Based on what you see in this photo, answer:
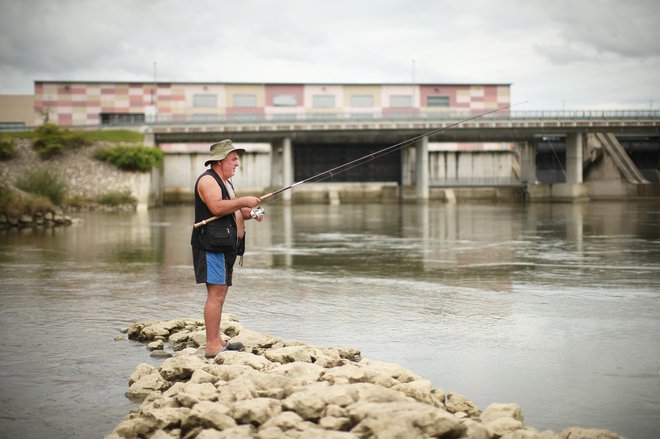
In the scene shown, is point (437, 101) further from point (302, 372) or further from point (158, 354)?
point (302, 372)

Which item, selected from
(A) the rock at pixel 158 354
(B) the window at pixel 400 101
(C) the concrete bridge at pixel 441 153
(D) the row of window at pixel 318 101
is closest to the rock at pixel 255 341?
(A) the rock at pixel 158 354

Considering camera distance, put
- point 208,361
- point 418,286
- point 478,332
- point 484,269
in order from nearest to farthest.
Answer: point 208,361
point 478,332
point 418,286
point 484,269

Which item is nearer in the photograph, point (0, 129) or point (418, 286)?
point (418, 286)

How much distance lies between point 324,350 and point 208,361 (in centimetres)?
113

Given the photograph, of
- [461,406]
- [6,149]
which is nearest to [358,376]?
[461,406]

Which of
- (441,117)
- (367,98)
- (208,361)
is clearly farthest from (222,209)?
(367,98)

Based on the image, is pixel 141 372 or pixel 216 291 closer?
pixel 141 372

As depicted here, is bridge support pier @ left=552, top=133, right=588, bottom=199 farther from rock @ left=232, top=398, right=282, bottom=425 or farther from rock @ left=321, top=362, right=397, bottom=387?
rock @ left=232, top=398, right=282, bottom=425

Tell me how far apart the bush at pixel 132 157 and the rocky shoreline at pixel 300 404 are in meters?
59.5

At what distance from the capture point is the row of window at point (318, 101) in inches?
3211

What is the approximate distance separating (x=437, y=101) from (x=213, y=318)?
79916 millimetres

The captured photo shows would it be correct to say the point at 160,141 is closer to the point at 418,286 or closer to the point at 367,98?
the point at 367,98

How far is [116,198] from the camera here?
2291 inches

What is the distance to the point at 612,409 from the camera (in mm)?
6145
